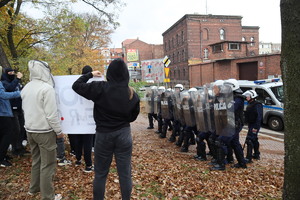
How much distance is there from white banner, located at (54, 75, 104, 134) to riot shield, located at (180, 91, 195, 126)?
10.6 ft

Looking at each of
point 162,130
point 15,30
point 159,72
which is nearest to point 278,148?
point 162,130

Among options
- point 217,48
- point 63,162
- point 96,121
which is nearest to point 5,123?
point 63,162

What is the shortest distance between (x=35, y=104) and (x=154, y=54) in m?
79.9

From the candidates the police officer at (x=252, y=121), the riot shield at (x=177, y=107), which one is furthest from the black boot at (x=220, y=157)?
the riot shield at (x=177, y=107)

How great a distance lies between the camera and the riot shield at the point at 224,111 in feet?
17.4

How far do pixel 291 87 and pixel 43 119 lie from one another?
3.18 metres

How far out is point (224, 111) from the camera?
5344mm

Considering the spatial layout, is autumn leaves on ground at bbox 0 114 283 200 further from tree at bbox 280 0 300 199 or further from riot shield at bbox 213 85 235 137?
tree at bbox 280 0 300 199

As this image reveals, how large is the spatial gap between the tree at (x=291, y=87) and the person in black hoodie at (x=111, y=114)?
1.84m

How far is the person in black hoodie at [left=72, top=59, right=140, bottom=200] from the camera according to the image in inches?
112

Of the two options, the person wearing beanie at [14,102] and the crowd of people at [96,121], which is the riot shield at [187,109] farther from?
the person wearing beanie at [14,102]

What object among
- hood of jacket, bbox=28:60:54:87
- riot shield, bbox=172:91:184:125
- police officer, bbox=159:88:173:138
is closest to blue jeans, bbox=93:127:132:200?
hood of jacket, bbox=28:60:54:87

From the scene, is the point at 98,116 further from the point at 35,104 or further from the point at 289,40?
the point at 289,40

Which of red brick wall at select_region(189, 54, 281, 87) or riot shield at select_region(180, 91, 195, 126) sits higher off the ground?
red brick wall at select_region(189, 54, 281, 87)
